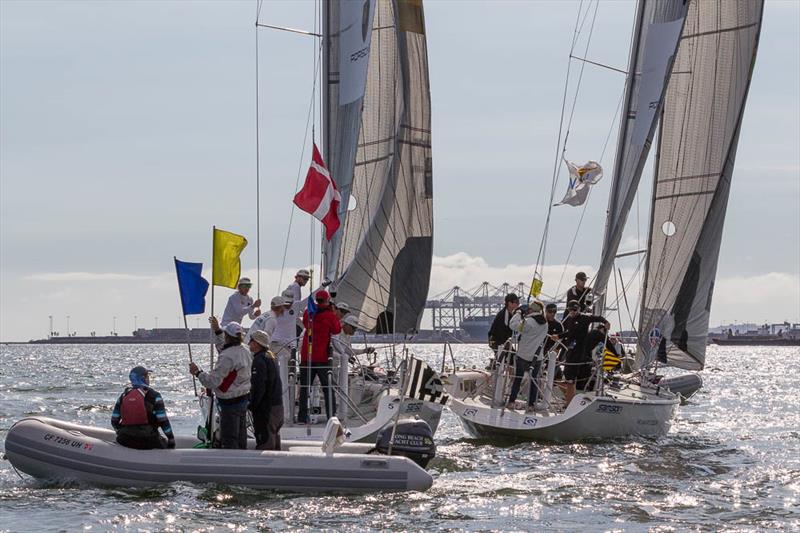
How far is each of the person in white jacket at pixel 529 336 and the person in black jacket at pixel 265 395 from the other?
17.1 feet

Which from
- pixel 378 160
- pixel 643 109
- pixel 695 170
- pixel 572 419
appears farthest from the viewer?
pixel 643 109

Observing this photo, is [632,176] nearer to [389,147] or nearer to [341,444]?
[389,147]

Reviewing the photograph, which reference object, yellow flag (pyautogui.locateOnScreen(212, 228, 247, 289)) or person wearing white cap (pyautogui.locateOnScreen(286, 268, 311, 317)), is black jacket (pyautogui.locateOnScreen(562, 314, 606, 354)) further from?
yellow flag (pyautogui.locateOnScreen(212, 228, 247, 289))

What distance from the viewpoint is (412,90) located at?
25406 millimetres

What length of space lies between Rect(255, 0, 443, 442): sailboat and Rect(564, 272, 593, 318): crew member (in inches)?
111

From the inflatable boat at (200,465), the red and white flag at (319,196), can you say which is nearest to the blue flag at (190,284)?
the inflatable boat at (200,465)

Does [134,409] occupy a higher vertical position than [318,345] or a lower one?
lower

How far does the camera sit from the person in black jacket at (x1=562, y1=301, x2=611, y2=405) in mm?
19875

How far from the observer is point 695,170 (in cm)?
2461

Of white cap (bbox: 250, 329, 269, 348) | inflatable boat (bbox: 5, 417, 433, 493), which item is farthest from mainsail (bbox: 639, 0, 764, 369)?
white cap (bbox: 250, 329, 269, 348)

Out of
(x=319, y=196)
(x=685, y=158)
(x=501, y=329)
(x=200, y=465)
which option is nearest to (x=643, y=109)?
(x=685, y=158)

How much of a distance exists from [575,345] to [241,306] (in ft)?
17.8

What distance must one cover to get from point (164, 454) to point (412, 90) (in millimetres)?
12676

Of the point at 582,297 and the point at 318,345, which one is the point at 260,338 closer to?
the point at 318,345
